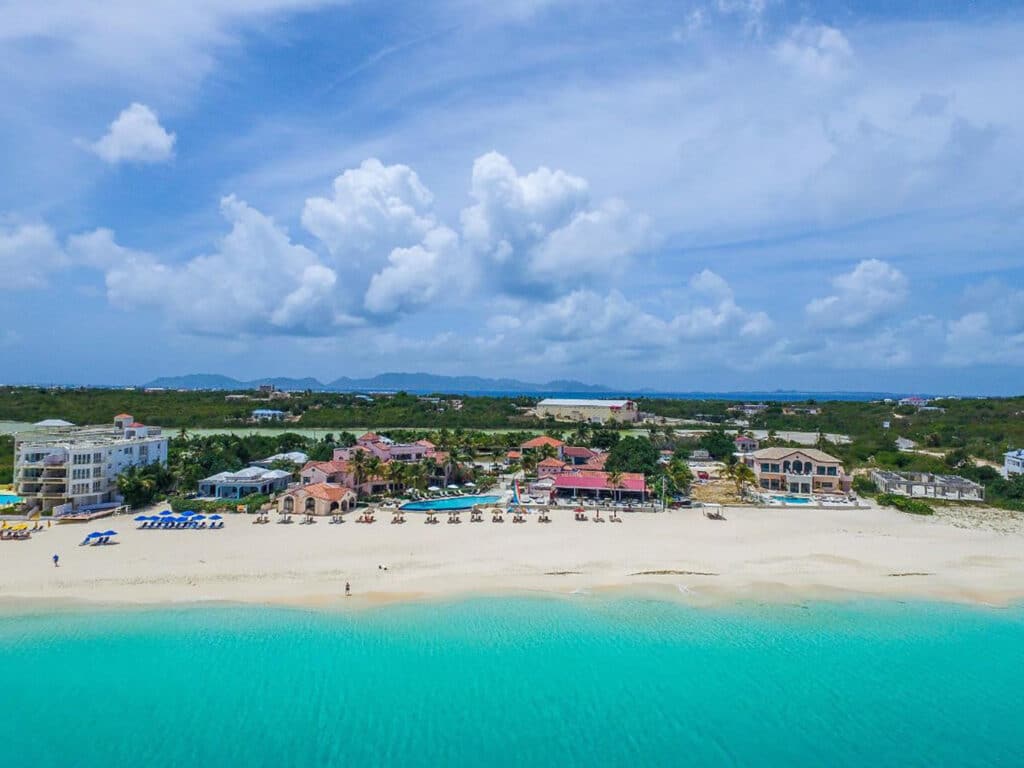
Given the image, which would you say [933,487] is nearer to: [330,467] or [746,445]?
[746,445]

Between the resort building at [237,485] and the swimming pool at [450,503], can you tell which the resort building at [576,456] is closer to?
the swimming pool at [450,503]

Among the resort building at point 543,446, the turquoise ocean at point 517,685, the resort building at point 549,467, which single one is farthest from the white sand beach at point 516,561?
the resort building at point 543,446

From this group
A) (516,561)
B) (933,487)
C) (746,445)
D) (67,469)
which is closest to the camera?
(516,561)

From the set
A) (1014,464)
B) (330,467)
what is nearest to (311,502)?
(330,467)

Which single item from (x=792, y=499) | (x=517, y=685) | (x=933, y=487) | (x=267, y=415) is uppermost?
(x=933, y=487)

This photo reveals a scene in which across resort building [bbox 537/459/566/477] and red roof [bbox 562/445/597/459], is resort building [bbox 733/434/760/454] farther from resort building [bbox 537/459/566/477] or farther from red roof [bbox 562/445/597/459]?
resort building [bbox 537/459/566/477]

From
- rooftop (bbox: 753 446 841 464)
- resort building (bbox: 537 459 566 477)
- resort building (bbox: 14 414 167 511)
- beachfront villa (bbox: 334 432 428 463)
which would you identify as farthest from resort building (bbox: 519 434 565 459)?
resort building (bbox: 14 414 167 511)

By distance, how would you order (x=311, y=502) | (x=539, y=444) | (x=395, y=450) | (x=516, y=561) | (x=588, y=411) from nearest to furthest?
(x=516, y=561)
(x=311, y=502)
(x=395, y=450)
(x=539, y=444)
(x=588, y=411)
